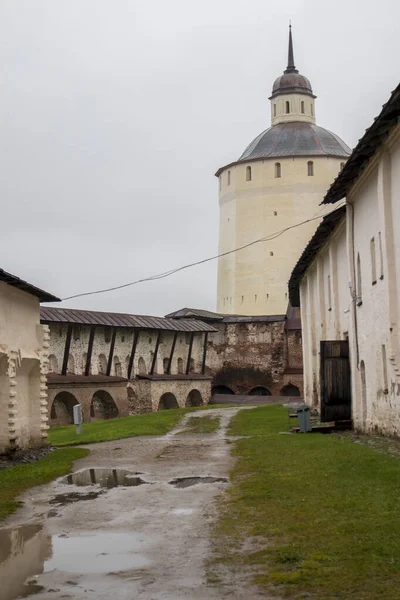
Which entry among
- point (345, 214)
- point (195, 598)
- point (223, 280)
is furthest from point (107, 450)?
point (223, 280)

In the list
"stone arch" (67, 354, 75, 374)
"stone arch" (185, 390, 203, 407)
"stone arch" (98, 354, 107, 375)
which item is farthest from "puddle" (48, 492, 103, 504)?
"stone arch" (185, 390, 203, 407)

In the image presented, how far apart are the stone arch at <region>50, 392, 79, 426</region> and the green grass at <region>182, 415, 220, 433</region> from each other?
9.30 m

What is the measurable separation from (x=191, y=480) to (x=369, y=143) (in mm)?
6515

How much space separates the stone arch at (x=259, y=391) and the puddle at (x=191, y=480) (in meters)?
40.0

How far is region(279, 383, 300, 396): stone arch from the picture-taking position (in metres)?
52.5

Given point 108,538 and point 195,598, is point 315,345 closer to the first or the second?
point 108,538

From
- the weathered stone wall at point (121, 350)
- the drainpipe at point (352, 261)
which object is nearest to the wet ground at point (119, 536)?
the drainpipe at point (352, 261)

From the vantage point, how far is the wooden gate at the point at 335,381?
70.3 ft

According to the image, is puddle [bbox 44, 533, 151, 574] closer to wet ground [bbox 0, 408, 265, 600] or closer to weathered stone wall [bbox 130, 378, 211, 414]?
wet ground [bbox 0, 408, 265, 600]

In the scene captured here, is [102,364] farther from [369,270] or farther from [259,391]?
[369,270]

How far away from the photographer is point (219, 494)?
441 inches

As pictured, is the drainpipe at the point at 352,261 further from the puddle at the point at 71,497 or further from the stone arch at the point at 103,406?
the stone arch at the point at 103,406

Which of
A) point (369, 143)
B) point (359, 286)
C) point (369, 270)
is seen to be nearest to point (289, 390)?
point (359, 286)

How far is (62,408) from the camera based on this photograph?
3866 cm
